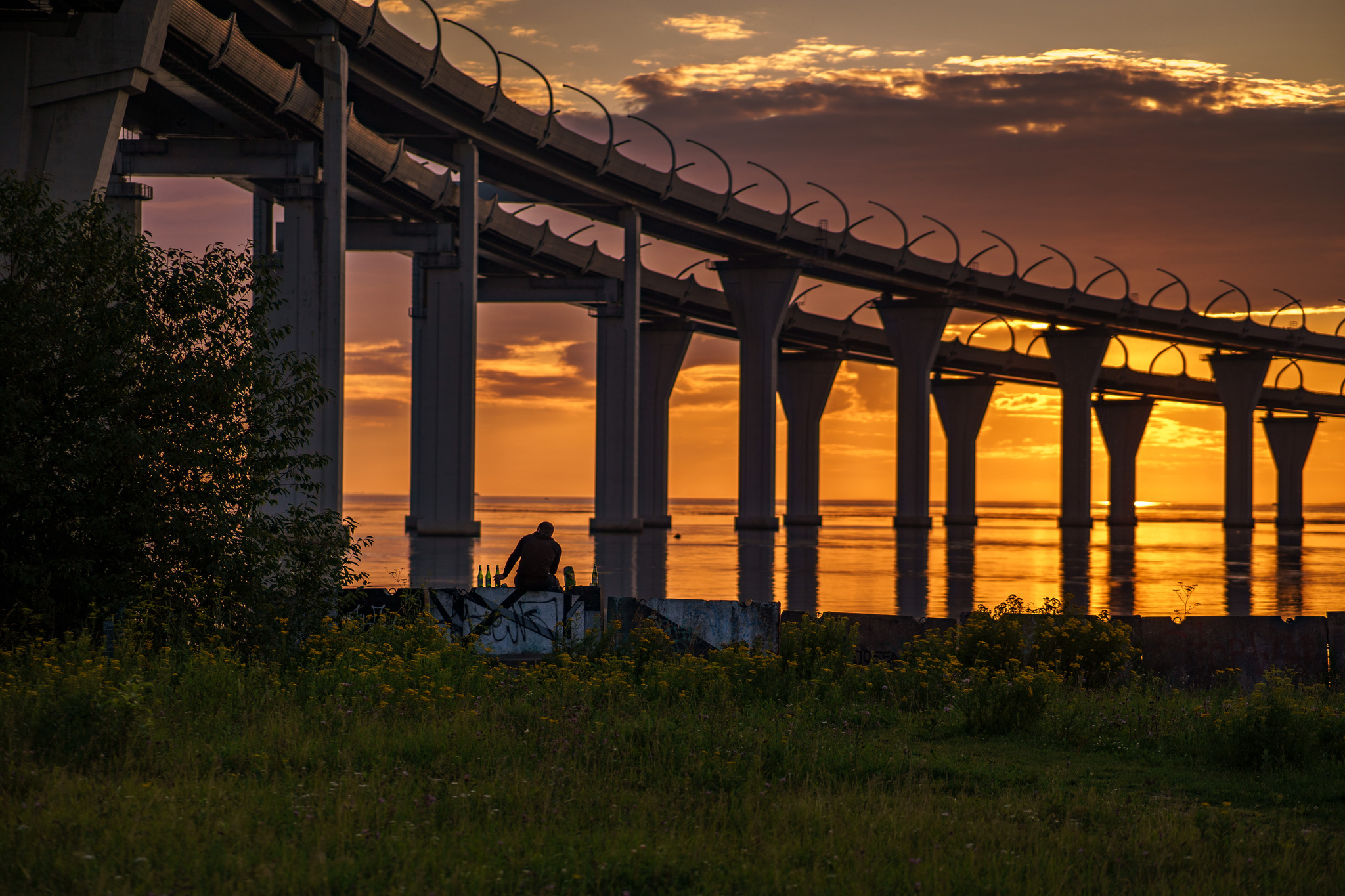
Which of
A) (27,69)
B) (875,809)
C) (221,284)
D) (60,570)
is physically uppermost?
(27,69)

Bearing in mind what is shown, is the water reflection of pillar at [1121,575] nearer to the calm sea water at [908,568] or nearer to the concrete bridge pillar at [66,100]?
the calm sea water at [908,568]

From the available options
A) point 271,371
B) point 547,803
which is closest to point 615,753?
point 547,803

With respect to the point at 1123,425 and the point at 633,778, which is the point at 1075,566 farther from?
the point at 1123,425

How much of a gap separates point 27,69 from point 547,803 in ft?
71.1

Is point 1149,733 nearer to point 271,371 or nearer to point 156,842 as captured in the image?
point 156,842

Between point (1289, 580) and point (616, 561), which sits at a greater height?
point (616, 561)

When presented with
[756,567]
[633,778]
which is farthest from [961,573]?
[633,778]

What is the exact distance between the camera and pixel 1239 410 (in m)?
111

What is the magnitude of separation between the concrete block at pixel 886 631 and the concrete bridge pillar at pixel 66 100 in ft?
56.1

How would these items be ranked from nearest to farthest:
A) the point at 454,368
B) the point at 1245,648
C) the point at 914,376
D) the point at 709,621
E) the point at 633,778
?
the point at 633,778 → the point at 1245,648 → the point at 709,621 → the point at 454,368 → the point at 914,376

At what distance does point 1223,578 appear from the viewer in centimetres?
3494

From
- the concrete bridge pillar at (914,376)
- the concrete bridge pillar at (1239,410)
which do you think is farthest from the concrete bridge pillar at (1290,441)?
the concrete bridge pillar at (914,376)

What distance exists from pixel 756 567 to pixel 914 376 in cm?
5472

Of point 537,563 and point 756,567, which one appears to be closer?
point 537,563
